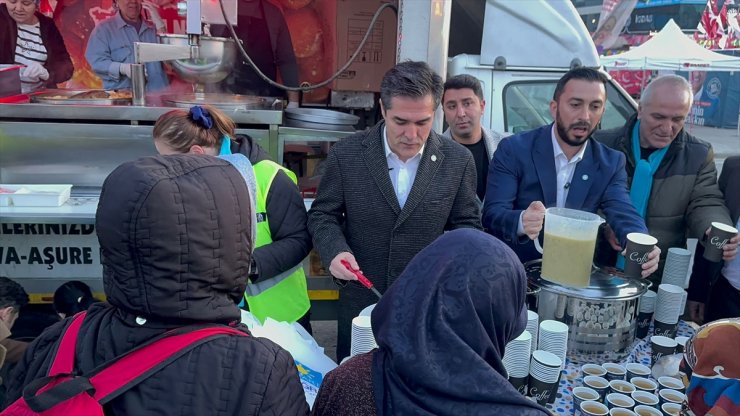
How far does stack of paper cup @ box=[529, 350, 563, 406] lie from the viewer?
5.41ft

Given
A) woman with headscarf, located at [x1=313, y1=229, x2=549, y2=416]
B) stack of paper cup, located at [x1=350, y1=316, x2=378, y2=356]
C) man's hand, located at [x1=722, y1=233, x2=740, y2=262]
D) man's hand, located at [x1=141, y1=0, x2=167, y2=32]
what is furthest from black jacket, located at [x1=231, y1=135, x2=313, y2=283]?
man's hand, located at [x1=141, y1=0, x2=167, y2=32]

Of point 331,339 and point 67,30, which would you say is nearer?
point 331,339

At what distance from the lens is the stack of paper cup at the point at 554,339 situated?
5.82 ft

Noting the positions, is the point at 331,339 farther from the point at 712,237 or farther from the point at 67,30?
the point at 67,30

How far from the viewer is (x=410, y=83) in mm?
2229

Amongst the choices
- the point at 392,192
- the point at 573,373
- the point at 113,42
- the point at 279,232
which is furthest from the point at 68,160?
the point at 573,373

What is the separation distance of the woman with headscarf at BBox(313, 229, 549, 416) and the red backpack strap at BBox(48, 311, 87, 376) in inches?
20.9

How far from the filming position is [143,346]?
1.07m

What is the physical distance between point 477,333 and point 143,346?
62 cm

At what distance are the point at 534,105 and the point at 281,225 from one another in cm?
242

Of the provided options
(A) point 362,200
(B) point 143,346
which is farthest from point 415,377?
(A) point 362,200

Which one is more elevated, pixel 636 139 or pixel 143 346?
pixel 636 139

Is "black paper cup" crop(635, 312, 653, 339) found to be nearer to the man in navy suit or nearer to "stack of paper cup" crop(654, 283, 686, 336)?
"stack of paper cup" crop(654, 283, 686, 336)

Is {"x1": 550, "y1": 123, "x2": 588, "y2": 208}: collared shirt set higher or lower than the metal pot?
higher
